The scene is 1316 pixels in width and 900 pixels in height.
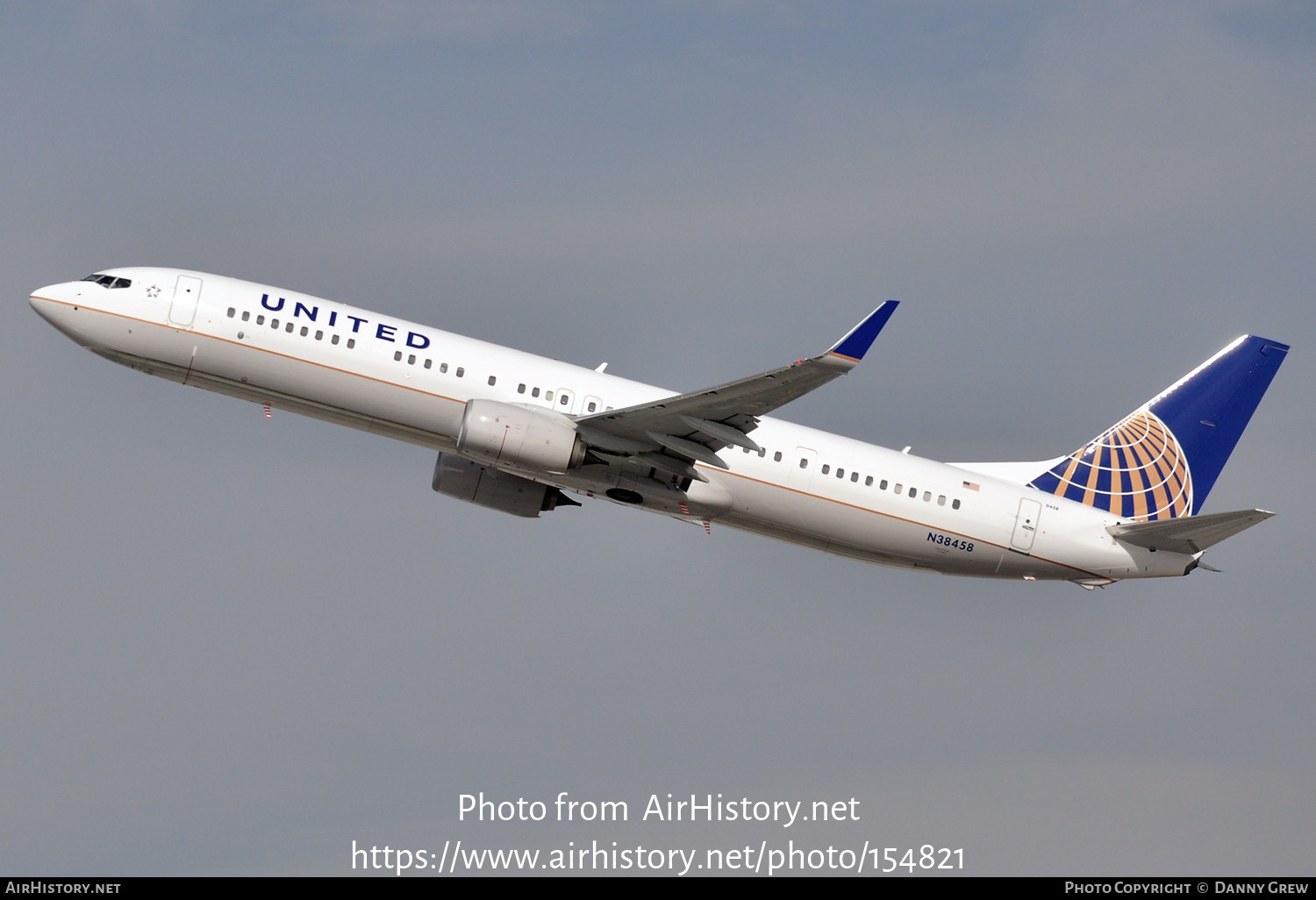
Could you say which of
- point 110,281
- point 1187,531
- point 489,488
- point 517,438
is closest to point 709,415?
point 517,438

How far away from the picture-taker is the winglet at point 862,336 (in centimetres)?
3884

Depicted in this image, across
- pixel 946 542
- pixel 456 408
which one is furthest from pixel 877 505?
pixel 456 408

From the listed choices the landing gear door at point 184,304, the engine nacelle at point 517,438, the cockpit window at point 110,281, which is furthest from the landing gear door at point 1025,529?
the cockpit window at point 110,281

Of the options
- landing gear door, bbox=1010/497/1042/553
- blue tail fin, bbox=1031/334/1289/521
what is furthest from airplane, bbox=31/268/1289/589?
blue tail fin, bbox=1031/334/1289/521

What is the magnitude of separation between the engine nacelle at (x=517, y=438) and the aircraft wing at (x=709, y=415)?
0.80 metres

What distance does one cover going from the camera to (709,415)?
141ft

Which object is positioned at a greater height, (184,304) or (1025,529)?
(184,304)

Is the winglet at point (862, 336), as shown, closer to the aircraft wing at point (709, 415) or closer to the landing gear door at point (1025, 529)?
the aircraft wing at point (709, 415)

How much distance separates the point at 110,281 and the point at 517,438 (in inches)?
534

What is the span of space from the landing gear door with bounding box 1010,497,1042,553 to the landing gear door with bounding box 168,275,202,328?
1036 inches

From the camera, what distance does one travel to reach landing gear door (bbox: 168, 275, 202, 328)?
44.3 meters

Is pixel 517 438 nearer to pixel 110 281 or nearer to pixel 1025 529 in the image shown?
pixel 110 281

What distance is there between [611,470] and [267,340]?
10.8m

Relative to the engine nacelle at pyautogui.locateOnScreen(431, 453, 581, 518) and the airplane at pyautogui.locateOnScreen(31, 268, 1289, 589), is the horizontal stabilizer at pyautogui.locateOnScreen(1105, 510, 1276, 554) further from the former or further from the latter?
the engine nacelle at pyautogui.locateOnScreen(431, 453, 581, 518)
